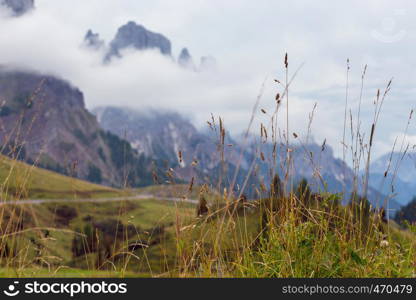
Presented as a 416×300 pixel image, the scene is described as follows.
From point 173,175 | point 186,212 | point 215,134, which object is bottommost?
point 186,212

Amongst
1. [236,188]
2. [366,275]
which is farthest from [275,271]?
[236,188]

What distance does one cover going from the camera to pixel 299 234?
231 inches

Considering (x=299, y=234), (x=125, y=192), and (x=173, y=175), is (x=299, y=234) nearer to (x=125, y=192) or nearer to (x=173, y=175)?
(x=173, y=175)

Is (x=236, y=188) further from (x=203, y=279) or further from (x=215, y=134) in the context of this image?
(x=203, y=279)

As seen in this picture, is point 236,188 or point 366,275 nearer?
point 366,275

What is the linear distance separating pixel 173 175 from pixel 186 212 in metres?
0.97

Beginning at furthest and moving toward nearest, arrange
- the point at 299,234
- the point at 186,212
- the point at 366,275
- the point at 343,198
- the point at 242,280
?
the point at 186,212, the point at 343,198, the point at 299,234, the point at 366,275, the point at 242,280

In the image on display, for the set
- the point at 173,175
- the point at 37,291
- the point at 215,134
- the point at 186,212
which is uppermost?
the point at 215,134

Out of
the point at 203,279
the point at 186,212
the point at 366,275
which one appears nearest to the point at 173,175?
the point at 186,212

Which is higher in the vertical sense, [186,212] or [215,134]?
[215,134]

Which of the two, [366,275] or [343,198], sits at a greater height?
[343,198]

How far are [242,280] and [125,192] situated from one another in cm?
284

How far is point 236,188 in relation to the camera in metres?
6.75

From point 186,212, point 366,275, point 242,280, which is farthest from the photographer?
point 186,212
